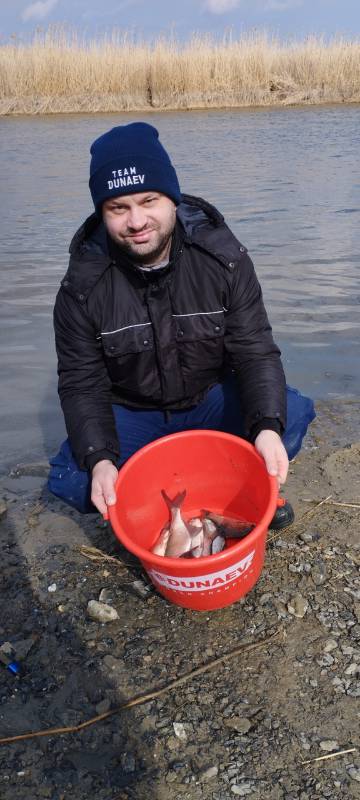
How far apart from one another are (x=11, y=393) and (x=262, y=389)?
225cm

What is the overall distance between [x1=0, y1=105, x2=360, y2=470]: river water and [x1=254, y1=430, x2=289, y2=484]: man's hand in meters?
1.64

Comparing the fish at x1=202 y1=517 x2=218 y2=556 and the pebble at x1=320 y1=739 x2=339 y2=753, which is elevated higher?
the fish at x1=202 y1=517 x2=218 y2=556

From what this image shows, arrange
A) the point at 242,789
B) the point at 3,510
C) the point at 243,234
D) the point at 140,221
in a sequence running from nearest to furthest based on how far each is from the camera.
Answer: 1. the point at 242,789
2. the point at 140,221
3. the point at 3,510
4. the point at 243,234

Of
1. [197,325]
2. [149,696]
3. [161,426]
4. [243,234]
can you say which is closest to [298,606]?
[149,696]

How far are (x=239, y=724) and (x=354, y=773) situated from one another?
0.34 metres

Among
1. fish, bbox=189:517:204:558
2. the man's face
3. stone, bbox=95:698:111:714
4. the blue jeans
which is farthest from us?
the blue jeans

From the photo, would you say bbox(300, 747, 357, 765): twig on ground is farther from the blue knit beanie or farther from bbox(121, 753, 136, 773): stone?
the blue knit beanie

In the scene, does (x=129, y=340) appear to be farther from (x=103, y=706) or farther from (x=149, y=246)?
(x=103, y=706)

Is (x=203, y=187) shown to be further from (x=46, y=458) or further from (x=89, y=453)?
(x=89, y=453)

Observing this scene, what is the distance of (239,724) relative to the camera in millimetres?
1950

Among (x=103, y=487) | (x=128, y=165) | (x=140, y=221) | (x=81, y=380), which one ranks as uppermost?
(x=128, y=165)

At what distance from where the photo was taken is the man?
2.47 meters

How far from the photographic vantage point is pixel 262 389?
2.57 m

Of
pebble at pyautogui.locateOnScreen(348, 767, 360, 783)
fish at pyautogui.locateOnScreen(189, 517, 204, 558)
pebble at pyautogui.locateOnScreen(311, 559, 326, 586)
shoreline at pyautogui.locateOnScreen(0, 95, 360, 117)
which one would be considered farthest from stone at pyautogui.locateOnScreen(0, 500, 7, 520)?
shoreline at pyautogui.locateOnScreen(0, 95, 360, 117)
